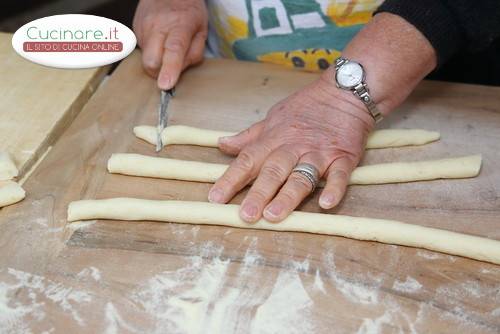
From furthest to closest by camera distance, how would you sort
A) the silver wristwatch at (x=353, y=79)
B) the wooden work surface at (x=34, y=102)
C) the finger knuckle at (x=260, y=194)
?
the wooden work surface at (x=34, y=102) → the silver wristwatch at (x=353, y=79) → the finger knuckle at (x=260, y=194)

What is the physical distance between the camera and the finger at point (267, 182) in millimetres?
1433

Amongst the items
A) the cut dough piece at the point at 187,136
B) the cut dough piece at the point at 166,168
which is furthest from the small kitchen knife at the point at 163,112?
the cut dough piece at the point at 166,168

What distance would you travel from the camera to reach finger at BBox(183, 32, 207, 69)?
6.89 ft

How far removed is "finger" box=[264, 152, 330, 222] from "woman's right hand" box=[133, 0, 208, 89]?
0.68m

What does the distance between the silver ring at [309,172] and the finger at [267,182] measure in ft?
0.07

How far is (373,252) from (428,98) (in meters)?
0.78

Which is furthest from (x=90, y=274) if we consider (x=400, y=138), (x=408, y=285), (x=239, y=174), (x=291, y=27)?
(x=291, y=27)

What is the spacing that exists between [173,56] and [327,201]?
0.85 m

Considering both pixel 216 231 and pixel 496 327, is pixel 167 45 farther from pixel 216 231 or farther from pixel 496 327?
pixel 496 327

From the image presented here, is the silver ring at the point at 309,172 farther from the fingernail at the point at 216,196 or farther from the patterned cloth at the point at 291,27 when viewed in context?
the patterned cloth at the point at 291,27

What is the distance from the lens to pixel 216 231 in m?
1.48

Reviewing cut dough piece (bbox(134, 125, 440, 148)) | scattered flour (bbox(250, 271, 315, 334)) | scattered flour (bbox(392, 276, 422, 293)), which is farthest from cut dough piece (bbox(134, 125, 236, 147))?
scattered flour (bbox(392, 276, 422, 293))

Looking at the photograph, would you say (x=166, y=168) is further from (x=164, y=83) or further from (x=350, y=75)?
(x=350, y=75)

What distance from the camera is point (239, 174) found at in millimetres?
1523
